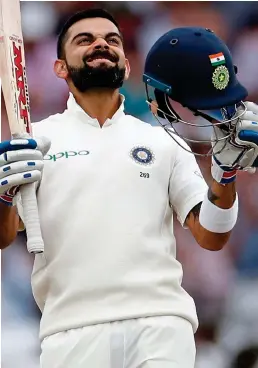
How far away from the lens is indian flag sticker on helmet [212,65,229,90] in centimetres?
194

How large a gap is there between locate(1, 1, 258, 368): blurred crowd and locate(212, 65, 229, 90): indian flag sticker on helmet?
1.24 meters

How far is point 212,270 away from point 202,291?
81mm

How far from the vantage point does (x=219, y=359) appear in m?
3.25

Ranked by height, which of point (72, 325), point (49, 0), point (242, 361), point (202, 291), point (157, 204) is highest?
point (49, 0)

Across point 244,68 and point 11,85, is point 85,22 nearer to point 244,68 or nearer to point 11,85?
point 11,85

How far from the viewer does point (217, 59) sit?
1.94m

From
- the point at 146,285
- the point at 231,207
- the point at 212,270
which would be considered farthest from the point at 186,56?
the point at 212,270

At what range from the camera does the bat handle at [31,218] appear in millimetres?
2062

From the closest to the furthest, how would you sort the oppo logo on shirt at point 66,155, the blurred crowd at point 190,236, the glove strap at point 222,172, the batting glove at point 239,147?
the batting glove at point 239,147 → the glove strap at point 222,172 → the oppo logo on shirt at point 66,155 → the blurred crowd at point 190,236

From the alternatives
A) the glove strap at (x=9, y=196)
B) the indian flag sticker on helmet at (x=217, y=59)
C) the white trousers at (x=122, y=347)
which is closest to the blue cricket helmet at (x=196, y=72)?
the indian flag sticker on helmet at (x=217, y=59)

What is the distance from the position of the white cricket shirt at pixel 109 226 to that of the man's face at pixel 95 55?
127 mm

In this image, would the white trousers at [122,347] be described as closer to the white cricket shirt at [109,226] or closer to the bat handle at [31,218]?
the white cricket shirt at [109,226]

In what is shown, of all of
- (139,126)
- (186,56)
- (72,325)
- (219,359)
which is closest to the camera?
(186,56)

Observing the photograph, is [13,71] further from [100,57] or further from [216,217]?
[216,217]
